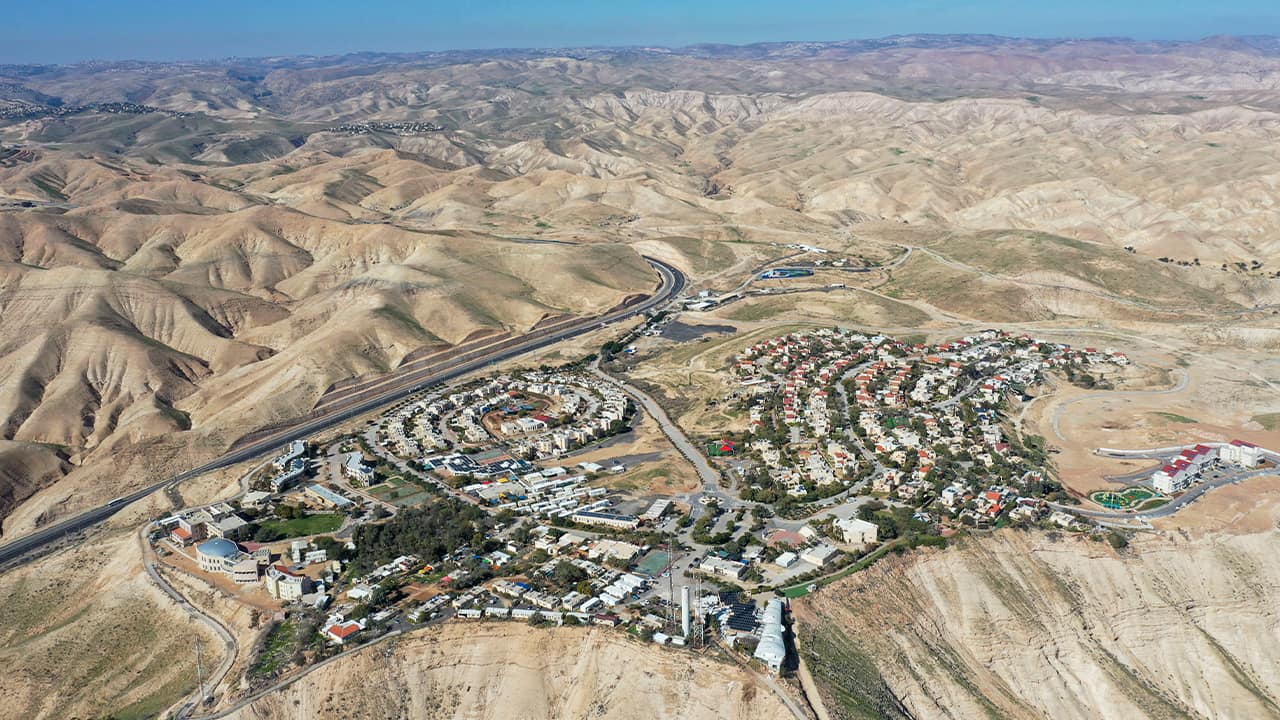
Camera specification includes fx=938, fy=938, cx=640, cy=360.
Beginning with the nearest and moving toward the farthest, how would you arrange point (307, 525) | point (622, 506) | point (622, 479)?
1. point (307, 525)
2. point (622, 506)
3. point (622, 479)

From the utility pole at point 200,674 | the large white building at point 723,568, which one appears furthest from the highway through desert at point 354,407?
the large white building at point 723,568

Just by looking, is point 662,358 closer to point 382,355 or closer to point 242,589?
point 382,355

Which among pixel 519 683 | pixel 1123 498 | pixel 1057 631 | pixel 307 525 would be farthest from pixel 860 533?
pixel 307 525

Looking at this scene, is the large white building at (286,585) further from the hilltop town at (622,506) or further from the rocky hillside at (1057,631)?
the rocky hillside at (1057,631)

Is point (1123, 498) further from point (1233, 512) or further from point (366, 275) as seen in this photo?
point (366, 275)

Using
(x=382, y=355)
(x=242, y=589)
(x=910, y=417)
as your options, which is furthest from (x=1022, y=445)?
(x=382, y=355)

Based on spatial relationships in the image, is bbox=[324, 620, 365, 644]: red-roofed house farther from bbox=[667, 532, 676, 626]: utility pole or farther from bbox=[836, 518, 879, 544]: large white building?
bbox=[836, 518, 879, 544]: large white building
